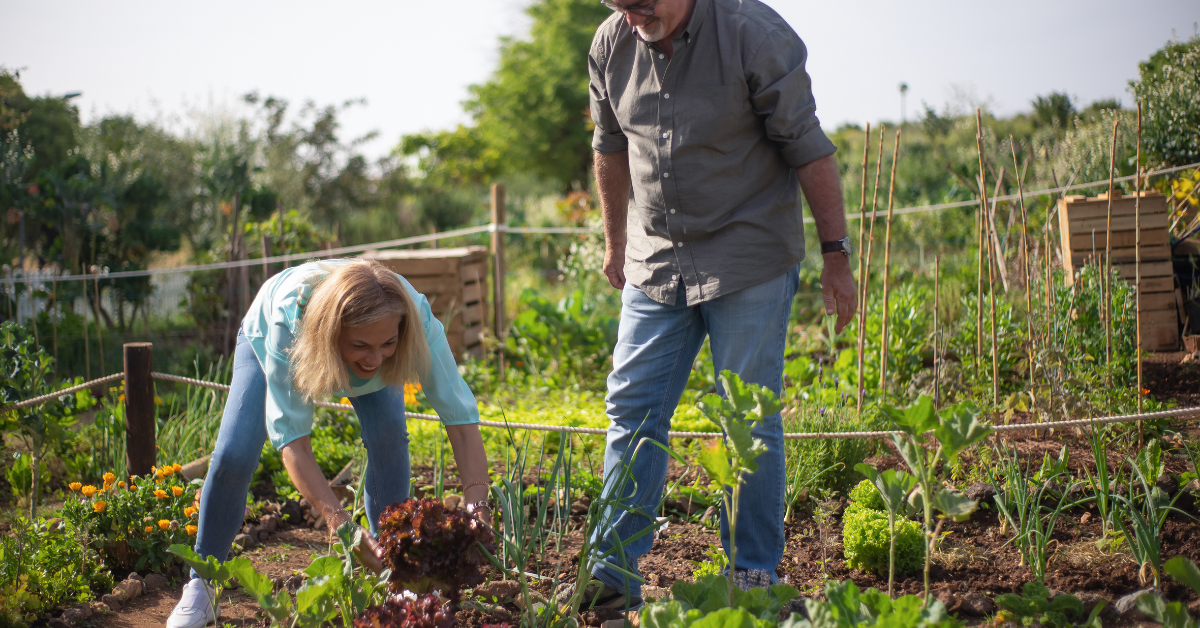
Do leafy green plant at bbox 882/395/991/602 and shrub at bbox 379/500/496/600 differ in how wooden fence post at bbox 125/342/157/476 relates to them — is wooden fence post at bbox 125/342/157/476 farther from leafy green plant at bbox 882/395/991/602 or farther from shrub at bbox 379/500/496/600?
leafy green plant at bbox 882/395/991/602

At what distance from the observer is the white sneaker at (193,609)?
6.17 ft

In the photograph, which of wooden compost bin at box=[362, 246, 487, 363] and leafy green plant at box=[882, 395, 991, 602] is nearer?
leafy green plant at box=[882, 395, 991, 602]

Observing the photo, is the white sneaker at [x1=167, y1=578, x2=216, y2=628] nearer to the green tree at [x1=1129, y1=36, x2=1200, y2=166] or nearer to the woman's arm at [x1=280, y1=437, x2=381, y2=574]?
the woman's arm at [x1=280, y1=437, x2=381, y2=574]

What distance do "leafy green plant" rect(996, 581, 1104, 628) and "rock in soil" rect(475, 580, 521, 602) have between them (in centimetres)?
109

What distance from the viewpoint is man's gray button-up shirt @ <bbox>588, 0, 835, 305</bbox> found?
5.91ft

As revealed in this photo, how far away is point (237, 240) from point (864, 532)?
496cm

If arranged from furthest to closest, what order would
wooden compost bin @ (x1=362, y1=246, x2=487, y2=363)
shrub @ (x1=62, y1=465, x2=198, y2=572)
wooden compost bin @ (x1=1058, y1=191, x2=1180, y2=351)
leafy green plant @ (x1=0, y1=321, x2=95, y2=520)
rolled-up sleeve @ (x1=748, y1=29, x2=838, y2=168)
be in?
wooden compost bin @ (x1=362, y1=246, x2=487, y2=363) < wooden compost bin @ (x1=1058, y1=191, x2=1180, y2=351) < leafy green plant @ (x1=0, y1=321, x2=95, y2=520) < shrub @ (x1=62, y1=465, x2=198, y2=572) < rolled-up sleeve @ (x1=748, y1=29, x2=838, y2=168)

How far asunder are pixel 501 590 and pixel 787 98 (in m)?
1.33

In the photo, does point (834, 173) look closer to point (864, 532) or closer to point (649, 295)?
point (649, 295)

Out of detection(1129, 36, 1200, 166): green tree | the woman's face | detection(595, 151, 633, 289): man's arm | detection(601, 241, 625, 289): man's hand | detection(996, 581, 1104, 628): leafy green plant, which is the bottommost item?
detection(996, 581, 1104, 628): leafy green plant

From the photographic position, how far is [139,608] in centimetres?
214

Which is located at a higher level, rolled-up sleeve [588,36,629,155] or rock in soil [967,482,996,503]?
rolled-up sleeve [588,36,629,155]

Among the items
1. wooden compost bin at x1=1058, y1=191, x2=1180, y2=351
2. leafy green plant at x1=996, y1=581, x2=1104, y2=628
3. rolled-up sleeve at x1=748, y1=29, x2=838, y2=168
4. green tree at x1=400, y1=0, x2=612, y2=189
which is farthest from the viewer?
green tree at x1=400, y1=0, x2=612, y2=189

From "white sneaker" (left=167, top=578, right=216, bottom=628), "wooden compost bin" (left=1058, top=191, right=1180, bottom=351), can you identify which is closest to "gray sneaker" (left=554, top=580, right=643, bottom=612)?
"white sneaker" (left=167, top=578, right=216, bottom=628)
